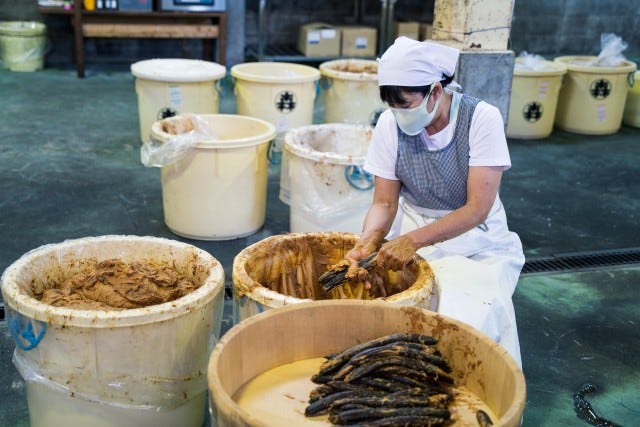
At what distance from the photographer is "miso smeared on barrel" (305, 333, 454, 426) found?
1.91 metres

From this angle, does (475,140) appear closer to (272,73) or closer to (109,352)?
(109,352)

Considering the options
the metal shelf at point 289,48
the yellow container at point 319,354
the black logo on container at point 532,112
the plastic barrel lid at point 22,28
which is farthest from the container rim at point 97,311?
the plastic barrel lid at point 22,28

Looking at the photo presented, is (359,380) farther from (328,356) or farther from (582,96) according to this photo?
(582,96)

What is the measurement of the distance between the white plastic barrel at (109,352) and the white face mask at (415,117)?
873mm

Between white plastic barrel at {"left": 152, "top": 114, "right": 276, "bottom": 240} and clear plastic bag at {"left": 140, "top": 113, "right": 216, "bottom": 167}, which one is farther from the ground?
clear plastic bag at {"left": 140, "top": 113, "right": 216, "bottom": 167}

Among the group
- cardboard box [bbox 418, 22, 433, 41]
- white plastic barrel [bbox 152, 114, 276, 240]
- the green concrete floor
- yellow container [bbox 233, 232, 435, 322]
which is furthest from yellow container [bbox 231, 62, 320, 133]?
cardboard box [bbox 418, 22, 433, 41]

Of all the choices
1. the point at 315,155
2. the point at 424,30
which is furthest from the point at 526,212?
the point at 424,30

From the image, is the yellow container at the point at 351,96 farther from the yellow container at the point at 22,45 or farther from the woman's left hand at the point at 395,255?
the yellow container at the point at 22,45

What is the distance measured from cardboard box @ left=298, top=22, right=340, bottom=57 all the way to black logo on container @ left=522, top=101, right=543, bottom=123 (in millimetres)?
3341

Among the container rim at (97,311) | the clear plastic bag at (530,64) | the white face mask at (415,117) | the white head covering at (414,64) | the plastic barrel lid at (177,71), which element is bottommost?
the container rim at (97,311)

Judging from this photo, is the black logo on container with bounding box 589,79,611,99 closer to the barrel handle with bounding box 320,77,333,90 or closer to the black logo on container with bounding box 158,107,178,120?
the barrel handle with bounding box 320,77,333,90

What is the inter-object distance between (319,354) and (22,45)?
8.31 metres

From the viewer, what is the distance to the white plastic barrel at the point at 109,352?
2.23 metres

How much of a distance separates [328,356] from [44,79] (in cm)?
792
